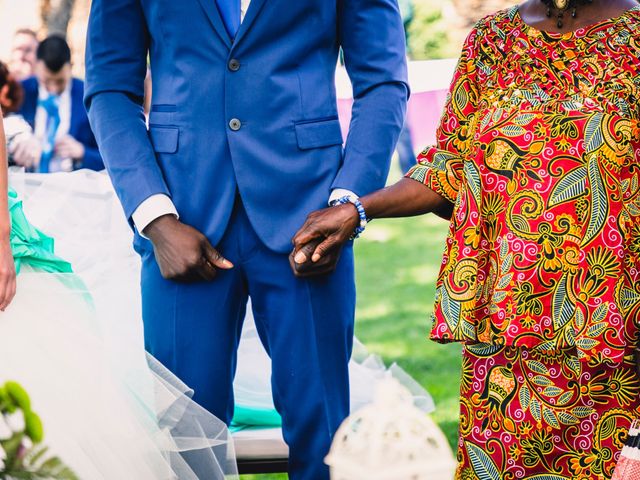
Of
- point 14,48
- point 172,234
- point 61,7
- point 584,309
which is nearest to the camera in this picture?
point 584,309

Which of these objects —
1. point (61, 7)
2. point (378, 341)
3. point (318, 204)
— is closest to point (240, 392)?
point (318, 204)

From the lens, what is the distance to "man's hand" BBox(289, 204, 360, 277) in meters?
2.88

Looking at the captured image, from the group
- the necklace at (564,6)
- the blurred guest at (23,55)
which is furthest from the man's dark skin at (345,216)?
the blurred guest at (23,55)

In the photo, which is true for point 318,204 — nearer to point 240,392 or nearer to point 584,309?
point 584,309

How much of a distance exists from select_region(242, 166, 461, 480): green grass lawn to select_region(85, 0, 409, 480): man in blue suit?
2.19 metres

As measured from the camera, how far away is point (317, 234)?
2.88m

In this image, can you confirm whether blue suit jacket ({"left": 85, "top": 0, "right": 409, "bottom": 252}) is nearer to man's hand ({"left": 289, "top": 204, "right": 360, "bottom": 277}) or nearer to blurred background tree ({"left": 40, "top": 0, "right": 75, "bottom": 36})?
man's hand ({"left": 289, "top": 204, "right": 360, "bottom": 277})

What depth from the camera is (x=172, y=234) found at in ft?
9.70

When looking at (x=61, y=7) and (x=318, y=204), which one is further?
(x=61, y=7)

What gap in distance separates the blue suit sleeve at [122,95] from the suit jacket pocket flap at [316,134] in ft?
1.26

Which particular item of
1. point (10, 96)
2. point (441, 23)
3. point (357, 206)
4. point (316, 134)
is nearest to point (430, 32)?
point (441, 23)

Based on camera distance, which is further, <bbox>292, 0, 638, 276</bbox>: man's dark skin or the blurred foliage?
the blurred foliage

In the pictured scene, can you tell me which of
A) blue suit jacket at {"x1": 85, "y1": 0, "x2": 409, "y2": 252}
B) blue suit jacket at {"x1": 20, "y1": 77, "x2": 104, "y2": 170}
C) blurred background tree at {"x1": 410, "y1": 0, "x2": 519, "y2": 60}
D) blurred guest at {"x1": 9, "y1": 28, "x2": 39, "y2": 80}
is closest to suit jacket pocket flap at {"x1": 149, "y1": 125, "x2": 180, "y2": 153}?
blue suit jacket at {"x1": 85, "y1": 0, "x2": 409, "y2": 252}

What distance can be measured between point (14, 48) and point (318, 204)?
633 centimetres
